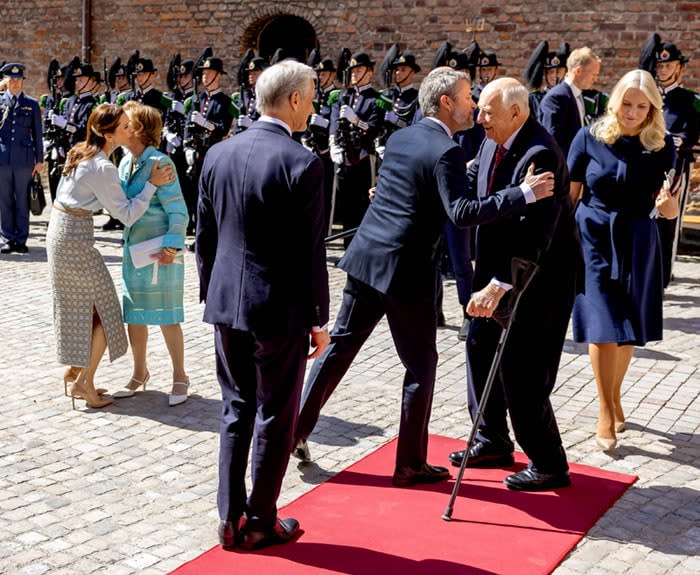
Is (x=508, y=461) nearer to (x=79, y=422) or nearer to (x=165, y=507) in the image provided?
(x=165, y=507)

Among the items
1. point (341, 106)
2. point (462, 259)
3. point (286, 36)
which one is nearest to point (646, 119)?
point (462, 259)

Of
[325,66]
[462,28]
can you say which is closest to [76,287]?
[325,66]

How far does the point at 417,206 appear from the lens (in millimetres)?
4578

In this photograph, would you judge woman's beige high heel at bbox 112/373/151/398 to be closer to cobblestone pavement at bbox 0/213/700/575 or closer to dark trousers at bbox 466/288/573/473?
cobblestone pavement at bbox 0/213/700/575

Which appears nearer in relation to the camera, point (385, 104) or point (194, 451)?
point (194, 451)

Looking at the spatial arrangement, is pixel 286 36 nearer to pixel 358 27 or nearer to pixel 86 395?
pixel 358 27

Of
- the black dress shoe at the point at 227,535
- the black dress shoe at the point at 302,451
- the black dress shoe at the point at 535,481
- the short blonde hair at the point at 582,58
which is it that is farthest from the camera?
the short blonde hair at the point at 582,58

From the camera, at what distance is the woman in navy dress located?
17.8ft

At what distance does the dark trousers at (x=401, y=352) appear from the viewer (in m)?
4.66

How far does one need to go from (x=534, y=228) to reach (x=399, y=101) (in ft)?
21.4

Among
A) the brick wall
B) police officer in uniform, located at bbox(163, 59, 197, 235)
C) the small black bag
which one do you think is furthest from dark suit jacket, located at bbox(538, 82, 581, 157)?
the small black bag

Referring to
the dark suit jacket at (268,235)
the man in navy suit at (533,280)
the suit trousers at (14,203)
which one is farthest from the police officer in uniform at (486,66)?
the dark suit jacket at (268,235)

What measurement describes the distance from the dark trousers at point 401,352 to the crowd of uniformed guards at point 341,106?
514 centimetres

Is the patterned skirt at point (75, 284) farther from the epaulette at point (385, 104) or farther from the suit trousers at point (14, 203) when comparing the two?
the suit trousers at point (14, 203)
